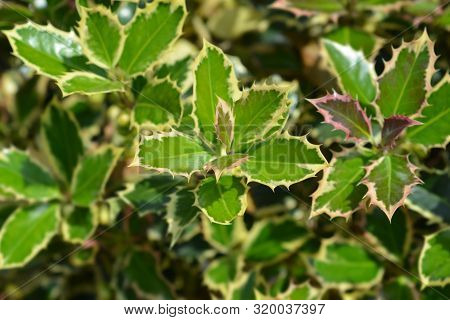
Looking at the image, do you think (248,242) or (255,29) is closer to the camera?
(248,242)

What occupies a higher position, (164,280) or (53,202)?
(53,202)

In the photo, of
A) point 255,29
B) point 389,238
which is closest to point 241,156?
point 389,238

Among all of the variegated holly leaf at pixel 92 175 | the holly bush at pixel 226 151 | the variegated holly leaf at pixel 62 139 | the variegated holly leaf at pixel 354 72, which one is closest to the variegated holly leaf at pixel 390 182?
the holly bush at pixel 226 151

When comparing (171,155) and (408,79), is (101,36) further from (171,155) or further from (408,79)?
(408,79)

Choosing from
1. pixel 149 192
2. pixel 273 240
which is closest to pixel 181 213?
pixel 149 192

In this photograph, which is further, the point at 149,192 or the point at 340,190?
the point at 149,192

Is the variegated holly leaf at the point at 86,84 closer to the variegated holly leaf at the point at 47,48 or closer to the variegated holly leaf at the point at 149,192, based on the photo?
the variegated holly leaf at the point at 47,48
